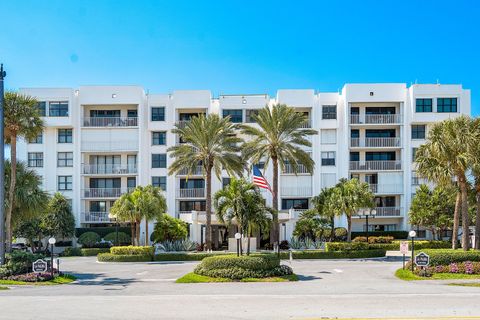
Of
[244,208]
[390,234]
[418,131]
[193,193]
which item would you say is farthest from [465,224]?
[193,193]

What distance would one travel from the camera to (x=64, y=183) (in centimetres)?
6153

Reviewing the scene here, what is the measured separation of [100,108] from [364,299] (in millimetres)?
49223

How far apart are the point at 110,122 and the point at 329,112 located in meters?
25.1

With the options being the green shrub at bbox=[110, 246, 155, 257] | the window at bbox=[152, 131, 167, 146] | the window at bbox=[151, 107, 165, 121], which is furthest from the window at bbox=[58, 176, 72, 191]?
the green shrub at bbox=[110, 246, 155, 257]

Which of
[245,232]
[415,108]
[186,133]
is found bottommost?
[245,232]

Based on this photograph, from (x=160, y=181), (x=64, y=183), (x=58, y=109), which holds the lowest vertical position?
(x=64, y=183)

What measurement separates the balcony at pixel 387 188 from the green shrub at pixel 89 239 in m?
30.8

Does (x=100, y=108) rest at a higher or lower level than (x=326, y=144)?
higher

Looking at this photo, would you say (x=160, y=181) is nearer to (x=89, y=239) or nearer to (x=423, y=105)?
(x=89, y=239)

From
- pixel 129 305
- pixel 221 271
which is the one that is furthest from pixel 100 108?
pixel 129 305

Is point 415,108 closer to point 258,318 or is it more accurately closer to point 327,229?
point 327,229

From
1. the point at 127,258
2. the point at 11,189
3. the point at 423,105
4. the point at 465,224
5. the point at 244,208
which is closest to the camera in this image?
→ the point at 11,189

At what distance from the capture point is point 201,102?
199 feet

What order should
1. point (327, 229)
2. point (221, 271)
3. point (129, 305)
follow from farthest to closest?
point (327, 229), point (221, 271), point (129, 305)
